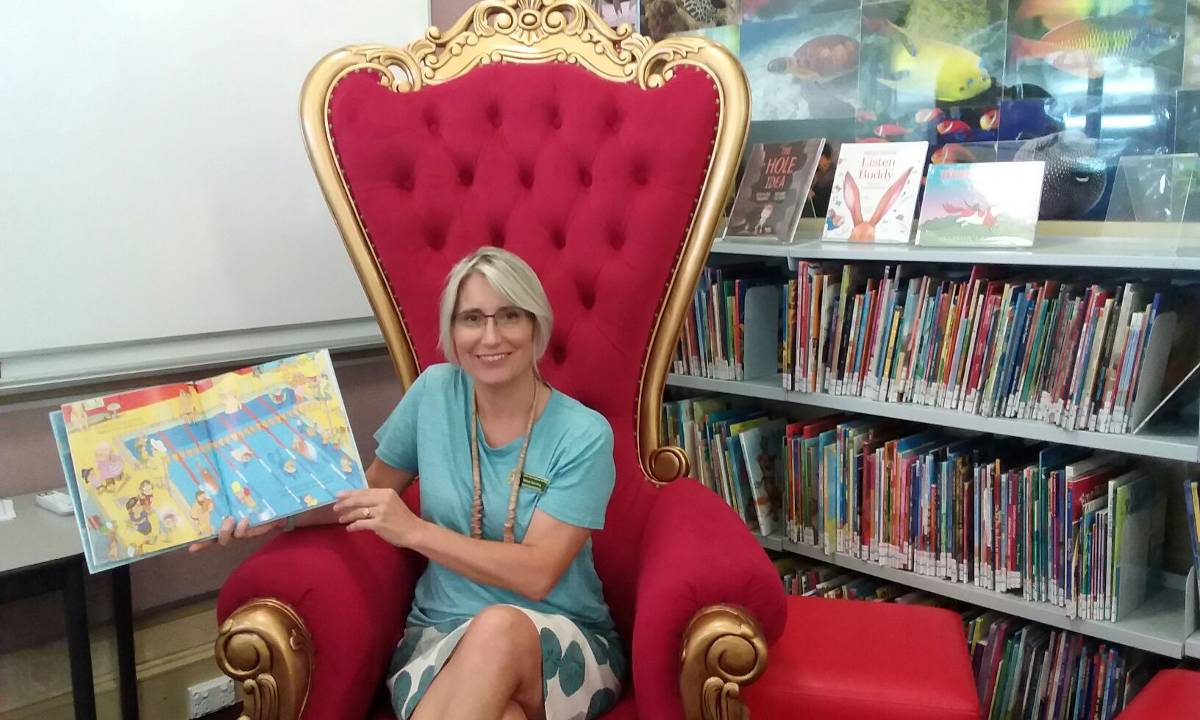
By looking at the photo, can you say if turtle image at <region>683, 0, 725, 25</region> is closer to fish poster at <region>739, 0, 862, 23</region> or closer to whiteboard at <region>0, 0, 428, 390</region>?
fish poster at <region>739, 0, 862, 23</region>

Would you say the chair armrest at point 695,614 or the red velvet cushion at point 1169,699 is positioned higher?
the chair armrest at point 695,614

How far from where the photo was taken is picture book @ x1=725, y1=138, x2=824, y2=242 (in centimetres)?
226

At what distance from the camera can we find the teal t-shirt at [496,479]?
4.93 ft

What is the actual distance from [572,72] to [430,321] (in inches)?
22.3

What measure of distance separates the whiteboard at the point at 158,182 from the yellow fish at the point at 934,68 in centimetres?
123

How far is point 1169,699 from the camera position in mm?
1350

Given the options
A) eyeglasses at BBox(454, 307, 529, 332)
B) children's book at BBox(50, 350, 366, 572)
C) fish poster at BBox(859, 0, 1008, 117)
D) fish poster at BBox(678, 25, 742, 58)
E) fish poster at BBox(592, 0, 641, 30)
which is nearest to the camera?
children's book at BBox(50, 350, 366, 572)

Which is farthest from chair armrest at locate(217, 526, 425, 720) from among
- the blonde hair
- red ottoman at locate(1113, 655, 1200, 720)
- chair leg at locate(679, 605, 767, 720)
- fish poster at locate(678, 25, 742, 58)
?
fish poster at locate(678, 25, 742, 58)

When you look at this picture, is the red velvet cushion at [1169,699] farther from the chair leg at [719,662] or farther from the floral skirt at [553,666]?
the floral skirt at [553,666]

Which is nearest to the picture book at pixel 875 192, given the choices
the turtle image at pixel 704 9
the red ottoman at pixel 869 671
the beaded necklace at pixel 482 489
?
the turtle image at pixel 704 9

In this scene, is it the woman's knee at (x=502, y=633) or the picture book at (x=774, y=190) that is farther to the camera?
the picture book at (x=774, y=190)

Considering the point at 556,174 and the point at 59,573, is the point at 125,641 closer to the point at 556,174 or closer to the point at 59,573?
the point at 59,573

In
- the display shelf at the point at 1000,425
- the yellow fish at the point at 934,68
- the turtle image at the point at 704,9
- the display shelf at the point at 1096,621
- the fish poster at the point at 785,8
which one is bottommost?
the display shelf at the point at 1096,621

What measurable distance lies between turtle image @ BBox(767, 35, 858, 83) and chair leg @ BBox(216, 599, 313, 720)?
1.77 meters
